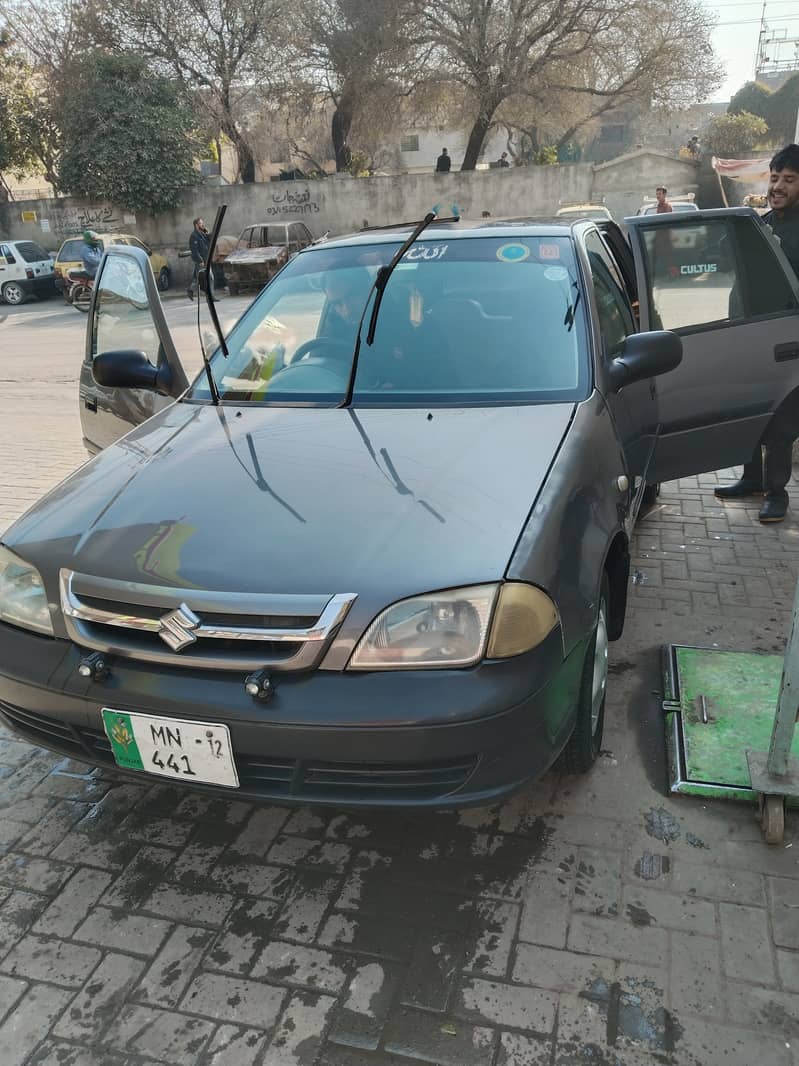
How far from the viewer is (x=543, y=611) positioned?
1981 millimetres

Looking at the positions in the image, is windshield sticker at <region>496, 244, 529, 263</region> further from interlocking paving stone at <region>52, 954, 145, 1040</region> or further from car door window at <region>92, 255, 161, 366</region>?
interlocking paving stone at <region>52, 954, 145, 1040</region>

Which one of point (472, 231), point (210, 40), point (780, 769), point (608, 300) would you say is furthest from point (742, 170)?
point (780, 769)

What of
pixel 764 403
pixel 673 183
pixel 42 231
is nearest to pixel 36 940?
pixel 764 403

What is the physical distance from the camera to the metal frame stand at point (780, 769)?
2305 mm

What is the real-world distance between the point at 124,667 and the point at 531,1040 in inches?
52.5

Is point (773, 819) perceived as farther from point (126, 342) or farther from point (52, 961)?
point (126, 342)

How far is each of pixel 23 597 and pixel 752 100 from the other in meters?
60.2

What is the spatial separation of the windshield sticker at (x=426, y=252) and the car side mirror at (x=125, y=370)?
1207mm

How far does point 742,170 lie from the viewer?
2677cm

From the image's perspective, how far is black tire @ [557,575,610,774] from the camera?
2406mm

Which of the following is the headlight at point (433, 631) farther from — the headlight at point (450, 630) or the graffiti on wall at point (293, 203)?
the graffiti on wall at point (293, 203)

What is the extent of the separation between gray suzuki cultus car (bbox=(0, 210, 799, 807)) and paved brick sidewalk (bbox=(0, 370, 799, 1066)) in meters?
0.42

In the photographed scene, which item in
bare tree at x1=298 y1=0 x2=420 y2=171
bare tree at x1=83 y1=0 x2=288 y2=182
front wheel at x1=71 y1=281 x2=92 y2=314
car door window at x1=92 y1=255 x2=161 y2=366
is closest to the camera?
car door window at x1=92 y1=255 x2=161 y2=366

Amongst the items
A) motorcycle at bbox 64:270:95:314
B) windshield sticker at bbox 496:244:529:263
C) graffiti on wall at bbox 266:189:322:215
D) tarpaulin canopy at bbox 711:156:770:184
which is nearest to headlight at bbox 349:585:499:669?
windshield sticker at bbox 496:244:529:263
